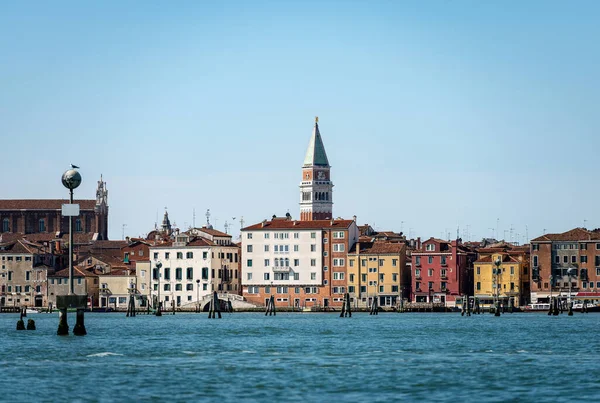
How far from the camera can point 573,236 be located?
431 ft

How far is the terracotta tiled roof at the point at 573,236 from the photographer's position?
430 ft

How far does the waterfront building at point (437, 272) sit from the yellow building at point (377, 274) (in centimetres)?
171

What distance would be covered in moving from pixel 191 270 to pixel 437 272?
26.1 m

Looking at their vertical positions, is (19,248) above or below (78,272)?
above

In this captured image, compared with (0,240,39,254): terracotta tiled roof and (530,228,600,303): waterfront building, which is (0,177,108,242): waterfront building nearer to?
(0,240,39,254): terracotta tiled roof

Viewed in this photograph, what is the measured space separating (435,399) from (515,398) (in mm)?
2107

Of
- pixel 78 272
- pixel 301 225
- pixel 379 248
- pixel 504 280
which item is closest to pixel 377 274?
pixel 379 248

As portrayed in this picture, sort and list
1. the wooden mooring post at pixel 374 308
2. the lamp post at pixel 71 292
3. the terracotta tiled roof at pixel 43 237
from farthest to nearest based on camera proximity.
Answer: the terracotta tiled roof at pixel 43 237 < the wooden mooring post at pixel 374 308 < the lamp post at pixel 71 292

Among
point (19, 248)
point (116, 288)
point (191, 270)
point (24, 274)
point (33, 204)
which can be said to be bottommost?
point (116, 288)

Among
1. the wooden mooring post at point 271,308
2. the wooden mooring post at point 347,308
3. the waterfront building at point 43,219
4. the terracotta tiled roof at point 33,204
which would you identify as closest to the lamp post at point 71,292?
the wooden mooring post at point 347,308

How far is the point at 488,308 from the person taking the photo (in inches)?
5364

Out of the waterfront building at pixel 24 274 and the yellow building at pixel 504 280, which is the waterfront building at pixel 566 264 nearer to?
the yellow building at pixel 504 280

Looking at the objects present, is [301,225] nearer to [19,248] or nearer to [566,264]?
[566,264]

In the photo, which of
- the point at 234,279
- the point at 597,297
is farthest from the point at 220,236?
the point at 597,297
